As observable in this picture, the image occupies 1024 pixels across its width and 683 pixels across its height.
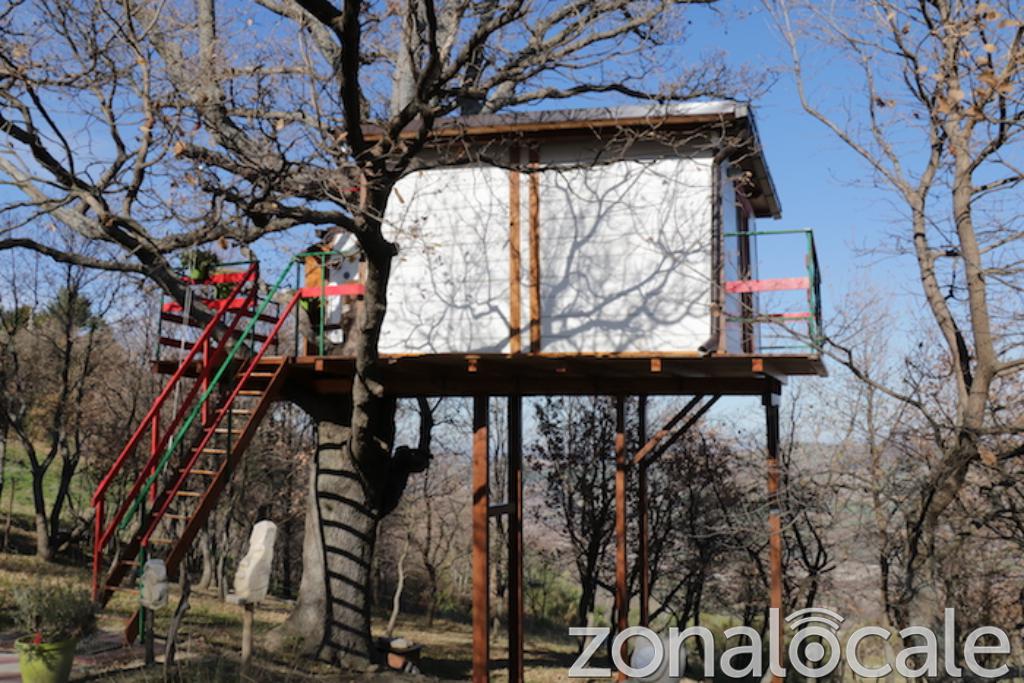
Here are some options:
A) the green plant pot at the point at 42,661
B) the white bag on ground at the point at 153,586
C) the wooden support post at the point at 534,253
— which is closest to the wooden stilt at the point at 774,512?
the wooden support post at the point at 534,253

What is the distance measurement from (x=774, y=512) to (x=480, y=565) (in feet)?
11.2

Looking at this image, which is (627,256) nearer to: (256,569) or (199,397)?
(199,397)

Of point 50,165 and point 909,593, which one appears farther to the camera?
point 50,165

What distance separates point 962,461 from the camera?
9102 millimetres

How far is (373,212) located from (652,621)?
644 inches

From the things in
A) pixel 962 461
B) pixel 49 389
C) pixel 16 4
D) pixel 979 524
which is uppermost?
pixel 16 4

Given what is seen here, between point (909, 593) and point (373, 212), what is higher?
point (373, 212)

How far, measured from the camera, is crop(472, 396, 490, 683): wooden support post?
11.5m

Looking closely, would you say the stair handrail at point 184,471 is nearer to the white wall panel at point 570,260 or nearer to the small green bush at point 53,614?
the small green bush at point 53,614

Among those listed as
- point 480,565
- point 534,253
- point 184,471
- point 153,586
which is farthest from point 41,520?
point 153,586

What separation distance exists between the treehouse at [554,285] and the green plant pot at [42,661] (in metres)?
2.95

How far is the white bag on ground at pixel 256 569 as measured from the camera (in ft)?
23.9

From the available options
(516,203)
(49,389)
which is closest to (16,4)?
(516,203)

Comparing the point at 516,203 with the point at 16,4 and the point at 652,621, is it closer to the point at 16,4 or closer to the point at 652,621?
the point at 16,4
